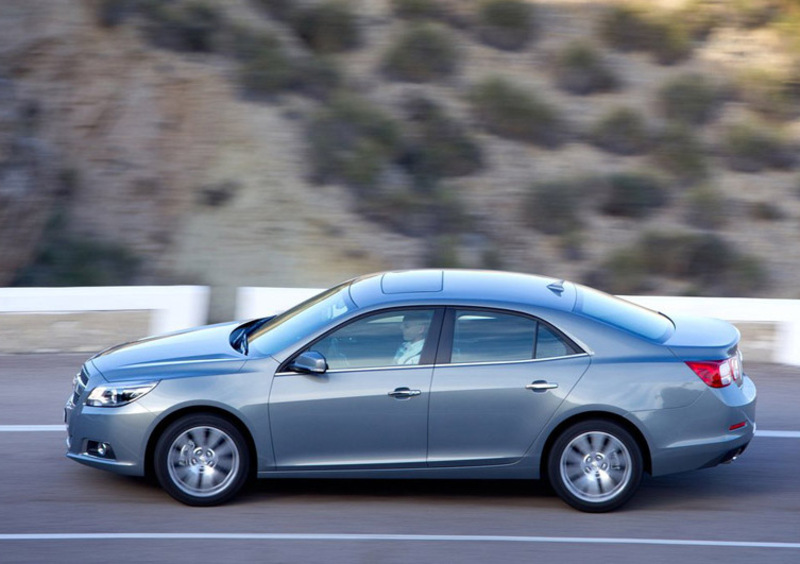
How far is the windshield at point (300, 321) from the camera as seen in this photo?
6852 mm

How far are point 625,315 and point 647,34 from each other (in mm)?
19666

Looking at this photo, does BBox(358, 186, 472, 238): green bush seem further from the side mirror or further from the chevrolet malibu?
the side mirror

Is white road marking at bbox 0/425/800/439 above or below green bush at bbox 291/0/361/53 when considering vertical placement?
below

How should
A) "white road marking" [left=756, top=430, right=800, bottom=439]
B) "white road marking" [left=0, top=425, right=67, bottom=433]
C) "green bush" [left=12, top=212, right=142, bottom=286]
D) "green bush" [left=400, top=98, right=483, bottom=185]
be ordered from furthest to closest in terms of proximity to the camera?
1. "green bush" [left=400, top=98, right=483, bottom=185]
2. "green bush" [left=12, top=212, right=142, bottom=286]
3. "white road marking" [left=756, top=430, right=800, bottom=439]
4. "white road marking" [left=0, top=425, right=67, bottom=433]

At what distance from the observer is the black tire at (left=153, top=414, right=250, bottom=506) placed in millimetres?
6668

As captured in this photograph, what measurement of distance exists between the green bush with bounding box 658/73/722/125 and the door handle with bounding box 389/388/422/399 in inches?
706

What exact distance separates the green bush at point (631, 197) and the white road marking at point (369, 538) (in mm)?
14834

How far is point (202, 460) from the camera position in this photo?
22.0 ft

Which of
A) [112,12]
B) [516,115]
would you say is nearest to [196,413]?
[516,115]

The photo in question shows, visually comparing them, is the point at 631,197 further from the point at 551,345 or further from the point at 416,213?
the point at 551,345

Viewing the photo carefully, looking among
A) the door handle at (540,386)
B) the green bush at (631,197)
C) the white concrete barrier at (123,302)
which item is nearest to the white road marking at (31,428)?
the white concrete barrier at (123,302)

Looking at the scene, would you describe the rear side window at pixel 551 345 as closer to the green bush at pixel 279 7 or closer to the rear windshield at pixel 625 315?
the rear windshield at pixel 625 315

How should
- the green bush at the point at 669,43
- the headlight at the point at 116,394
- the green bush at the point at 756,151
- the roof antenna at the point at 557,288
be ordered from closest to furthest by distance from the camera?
the headlight at the point at 116,394 < the roof antenna at the point at 557,288 < the green bush at the point at 756,151 < the green bush at the point at 669,43

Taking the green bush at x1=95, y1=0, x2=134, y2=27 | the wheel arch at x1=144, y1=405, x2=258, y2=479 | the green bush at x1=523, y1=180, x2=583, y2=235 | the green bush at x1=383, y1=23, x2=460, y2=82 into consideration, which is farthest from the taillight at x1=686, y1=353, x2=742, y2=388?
the green bush at x1=95, y1=0, x2=134, y2=27
